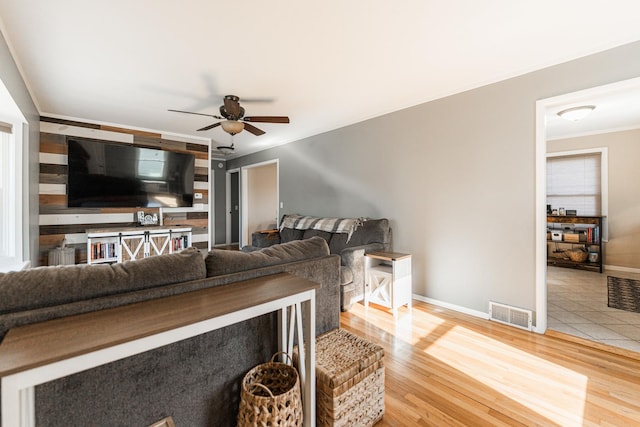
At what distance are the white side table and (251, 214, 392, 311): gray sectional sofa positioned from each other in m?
0.13

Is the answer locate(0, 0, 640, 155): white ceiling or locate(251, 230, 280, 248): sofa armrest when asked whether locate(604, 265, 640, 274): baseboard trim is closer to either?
locate(0, 0, 640, 155): white ceiling

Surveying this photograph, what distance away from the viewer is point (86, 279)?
1009 mm

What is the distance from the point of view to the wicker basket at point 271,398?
1093mm

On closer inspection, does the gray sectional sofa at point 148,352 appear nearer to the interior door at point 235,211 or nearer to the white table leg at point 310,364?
the white table leg at point 310,364

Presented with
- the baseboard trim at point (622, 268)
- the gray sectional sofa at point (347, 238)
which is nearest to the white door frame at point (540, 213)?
the gray sectional sofa at point (347, 238)

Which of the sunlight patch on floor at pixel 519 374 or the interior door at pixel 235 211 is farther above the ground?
the interior door at pixel 235 211

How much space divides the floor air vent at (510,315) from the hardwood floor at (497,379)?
0.24ft

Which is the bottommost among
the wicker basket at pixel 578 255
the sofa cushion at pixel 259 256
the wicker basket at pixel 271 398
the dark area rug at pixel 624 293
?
the dark area rug at pixel 624 293

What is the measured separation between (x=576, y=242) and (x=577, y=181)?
3.45ft

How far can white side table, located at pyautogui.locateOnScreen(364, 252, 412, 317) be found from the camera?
2.67 m

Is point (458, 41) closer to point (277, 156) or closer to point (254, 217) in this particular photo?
point (277, 156)

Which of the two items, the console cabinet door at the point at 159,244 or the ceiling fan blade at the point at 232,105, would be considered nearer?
the ceiling fan blade at the point at 232,105

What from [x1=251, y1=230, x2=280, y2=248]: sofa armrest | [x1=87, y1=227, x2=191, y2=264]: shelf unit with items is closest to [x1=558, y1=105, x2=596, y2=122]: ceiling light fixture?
[x1=251, y1=230, x2=280, y2=248]: sofa armrest

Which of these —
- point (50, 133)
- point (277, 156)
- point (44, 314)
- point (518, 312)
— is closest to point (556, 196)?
point (518, 312)
